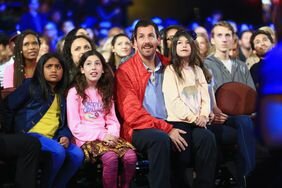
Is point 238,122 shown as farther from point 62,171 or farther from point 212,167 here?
point 62,171

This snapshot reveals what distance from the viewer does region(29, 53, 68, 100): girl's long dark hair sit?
5752 mm

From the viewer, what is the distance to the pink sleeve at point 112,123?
5.80m

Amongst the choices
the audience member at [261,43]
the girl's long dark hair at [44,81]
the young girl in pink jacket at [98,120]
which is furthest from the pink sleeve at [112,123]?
the audience member at [261,43]

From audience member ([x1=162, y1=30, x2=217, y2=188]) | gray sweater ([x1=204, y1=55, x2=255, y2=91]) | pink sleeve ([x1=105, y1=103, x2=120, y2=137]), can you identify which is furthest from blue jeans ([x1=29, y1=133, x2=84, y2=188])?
gray sweater ([x1=204, y1=55, x2=255, y2=91])

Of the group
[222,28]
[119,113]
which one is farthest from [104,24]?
[119,113]

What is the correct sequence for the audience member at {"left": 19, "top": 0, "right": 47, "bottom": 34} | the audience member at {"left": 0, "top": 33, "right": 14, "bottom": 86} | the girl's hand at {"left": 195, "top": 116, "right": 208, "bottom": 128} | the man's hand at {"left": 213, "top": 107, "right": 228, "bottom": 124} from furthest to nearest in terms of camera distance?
the audience member at {"left": 19, "top": 0, "right": 47, "bottom": 34}, the audience member at {"left": 0, "top": 33, "right": 14, "bottom": 86}, the man's hand at {"left": 213, "top": 107, "right": 228, "bottom": 124}, the girl's hand at {"left": 195, "top": 116, "right": 208, "bottom": 128}

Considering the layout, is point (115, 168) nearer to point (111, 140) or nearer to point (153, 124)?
point (111, 140)

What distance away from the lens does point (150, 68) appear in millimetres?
6117

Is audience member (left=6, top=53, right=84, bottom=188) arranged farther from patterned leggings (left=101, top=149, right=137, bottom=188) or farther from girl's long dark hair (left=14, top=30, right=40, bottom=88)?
girl's long dark hair (left=14, top=30, right=40, bottom=88)

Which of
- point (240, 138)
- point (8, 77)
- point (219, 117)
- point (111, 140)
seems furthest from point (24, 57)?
point (240, 138)

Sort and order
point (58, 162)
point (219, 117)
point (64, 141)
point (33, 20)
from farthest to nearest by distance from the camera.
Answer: point (33, 20) → point (219, 117) → point (64, 141) → point (58, 162)

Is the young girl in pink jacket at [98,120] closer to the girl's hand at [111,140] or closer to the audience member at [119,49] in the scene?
the girl's hand at [111,140]

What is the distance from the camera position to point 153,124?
580 cm

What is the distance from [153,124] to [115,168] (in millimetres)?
611
